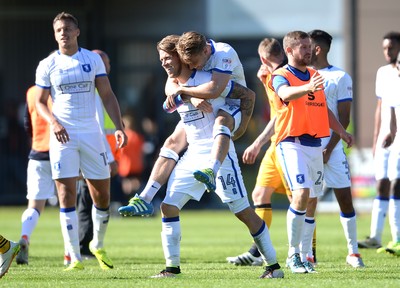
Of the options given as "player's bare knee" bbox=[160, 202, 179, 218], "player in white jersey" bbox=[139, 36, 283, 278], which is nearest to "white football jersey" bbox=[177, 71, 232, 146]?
"player in white jersey" bbox=[139, 36, 283, 278]

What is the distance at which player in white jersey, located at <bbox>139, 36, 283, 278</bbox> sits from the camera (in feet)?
31.3

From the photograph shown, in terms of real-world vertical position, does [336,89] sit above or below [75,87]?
below

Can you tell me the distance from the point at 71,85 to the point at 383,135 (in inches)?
162

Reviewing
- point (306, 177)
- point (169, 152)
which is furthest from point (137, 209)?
point (306, 177)

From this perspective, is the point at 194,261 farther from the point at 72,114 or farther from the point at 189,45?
the point at 189,45

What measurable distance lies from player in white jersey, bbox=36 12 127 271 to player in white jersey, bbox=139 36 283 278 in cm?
166

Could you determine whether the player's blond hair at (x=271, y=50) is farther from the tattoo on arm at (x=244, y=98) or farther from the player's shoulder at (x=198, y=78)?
the player's shoulder at (x=198, y=78)

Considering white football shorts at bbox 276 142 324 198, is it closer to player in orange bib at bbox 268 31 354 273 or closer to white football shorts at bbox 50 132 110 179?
player in orange bib at bbox 268 31 354 273

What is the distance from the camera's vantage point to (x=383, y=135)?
13.2 metres

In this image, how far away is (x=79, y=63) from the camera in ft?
37.0

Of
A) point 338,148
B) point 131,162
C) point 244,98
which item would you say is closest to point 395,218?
point 338,148

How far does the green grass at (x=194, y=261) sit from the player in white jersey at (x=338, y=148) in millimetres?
420

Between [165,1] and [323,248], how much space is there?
15.6 metres

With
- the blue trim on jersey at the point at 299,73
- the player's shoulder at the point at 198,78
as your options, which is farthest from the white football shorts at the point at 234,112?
the blue trim on jersey at the point at 299,73
